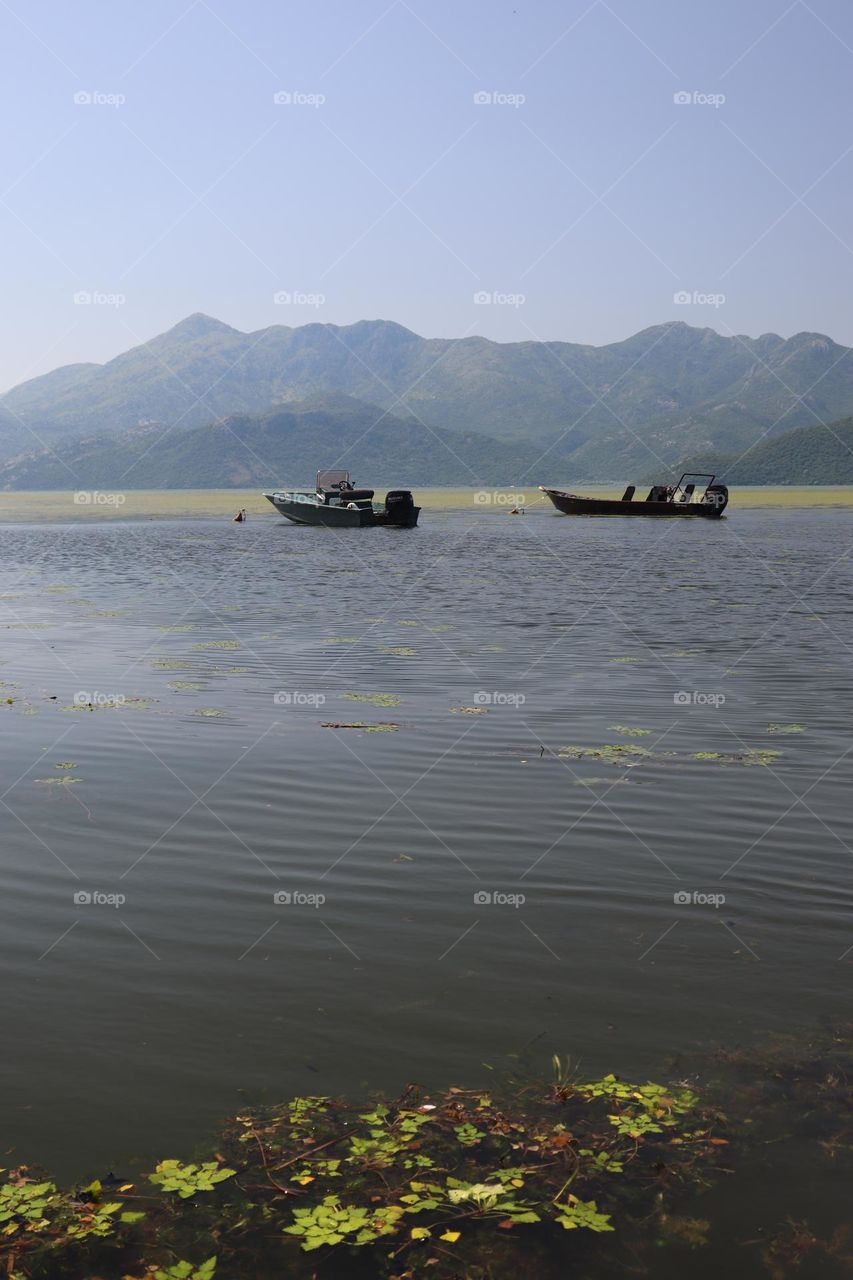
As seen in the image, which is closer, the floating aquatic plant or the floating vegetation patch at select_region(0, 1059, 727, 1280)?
the floating vegetation patch at select_region(0, 1059, 727, 1280)

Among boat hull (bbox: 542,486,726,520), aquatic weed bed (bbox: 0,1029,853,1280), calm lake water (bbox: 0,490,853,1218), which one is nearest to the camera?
aquatic weed bed (bbox: 0,1029,853,1280)

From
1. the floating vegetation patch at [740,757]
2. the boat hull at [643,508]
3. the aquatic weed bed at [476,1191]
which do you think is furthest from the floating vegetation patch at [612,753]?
the boat hull at [643,508]

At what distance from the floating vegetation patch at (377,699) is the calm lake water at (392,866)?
17cm

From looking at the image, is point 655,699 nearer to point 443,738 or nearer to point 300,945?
point 443,738

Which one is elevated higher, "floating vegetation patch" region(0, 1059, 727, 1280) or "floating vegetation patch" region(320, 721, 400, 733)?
"floating vegetation patch" region(320, 721, 400, 733)

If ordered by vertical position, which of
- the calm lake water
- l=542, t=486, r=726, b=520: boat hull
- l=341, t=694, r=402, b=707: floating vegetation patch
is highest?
l=542, t=486, r=726, b=520: boat hull

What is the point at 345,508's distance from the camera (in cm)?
8350

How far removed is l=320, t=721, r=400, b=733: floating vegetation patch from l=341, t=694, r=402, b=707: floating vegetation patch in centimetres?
144

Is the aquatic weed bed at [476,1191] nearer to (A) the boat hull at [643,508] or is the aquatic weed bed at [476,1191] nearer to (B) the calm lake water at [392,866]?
(B) the calm lake water at [392,866]

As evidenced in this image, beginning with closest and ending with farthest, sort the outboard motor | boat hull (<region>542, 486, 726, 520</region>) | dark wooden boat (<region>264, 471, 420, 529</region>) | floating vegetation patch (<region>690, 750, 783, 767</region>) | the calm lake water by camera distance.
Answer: the calm lake water, floating vegetation patch (<region>690, 750, 783, 767</region>), dark wooden boat (<region>264, 471, 420, 529</region>), the outboard motor, boat hull (<region>542, 486, 726, 520</region>)

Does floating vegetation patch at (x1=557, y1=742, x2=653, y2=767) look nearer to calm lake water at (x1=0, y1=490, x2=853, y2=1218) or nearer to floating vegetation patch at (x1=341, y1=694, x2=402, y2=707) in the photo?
calm lake water at (x1=0, y1=490, x2=853, y2=1218)

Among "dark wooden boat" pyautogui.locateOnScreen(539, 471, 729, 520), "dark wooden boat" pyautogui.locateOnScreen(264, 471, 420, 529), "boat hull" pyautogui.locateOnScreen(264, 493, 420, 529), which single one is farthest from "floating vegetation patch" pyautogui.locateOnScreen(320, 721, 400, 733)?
"dark wooden boat" pyautogui.locateOnScreen(539, 471, 729, 520)

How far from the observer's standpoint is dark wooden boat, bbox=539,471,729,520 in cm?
10275

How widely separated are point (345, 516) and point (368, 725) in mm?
69426
